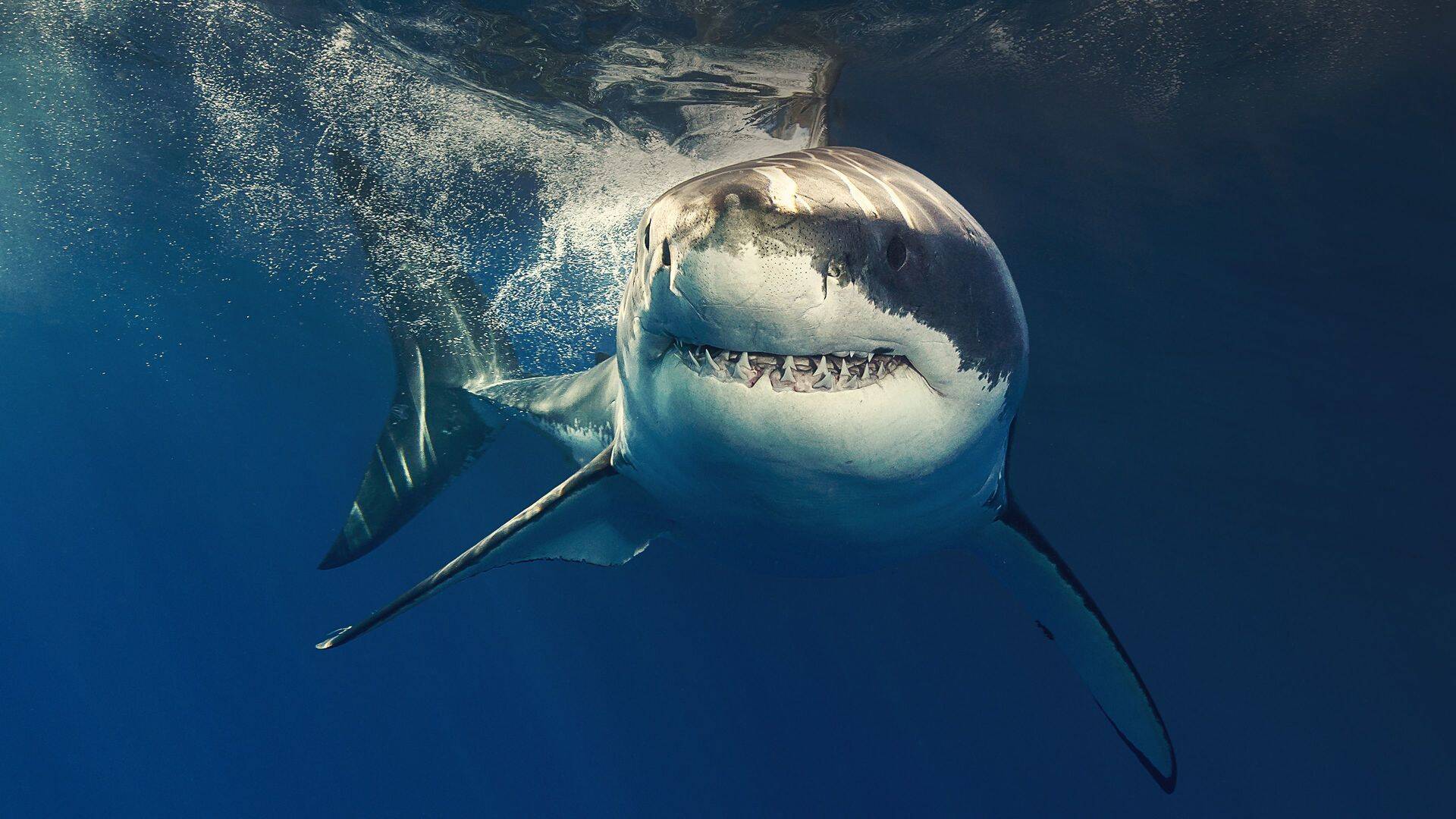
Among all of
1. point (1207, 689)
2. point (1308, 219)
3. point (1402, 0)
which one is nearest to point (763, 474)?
point (1402, 0)

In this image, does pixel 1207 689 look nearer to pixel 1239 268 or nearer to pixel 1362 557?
pixel 1362 557

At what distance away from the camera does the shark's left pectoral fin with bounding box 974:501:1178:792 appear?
3824 mm

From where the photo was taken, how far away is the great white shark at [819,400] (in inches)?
62.1

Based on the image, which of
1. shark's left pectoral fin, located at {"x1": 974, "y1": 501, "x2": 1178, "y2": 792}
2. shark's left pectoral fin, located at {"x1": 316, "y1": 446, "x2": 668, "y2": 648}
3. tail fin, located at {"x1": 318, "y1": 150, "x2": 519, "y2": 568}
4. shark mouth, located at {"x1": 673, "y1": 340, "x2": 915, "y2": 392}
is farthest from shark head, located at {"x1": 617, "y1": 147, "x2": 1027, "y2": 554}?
tail fin, located at {"x1": 318, "y1": 150, "x2": 519, "y2": 568}

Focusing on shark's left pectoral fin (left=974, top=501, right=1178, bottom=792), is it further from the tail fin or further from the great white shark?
the tail fin

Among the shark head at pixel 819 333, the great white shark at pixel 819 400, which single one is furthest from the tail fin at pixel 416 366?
the shark head at pixel 819 333

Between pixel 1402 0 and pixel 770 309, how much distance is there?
6898mm

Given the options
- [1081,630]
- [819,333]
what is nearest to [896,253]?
[819,333]

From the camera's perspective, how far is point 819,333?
5.33 ft

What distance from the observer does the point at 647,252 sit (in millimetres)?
1893

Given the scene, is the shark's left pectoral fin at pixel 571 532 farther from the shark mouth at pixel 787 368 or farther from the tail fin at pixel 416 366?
the tail fin at pixel 416 366

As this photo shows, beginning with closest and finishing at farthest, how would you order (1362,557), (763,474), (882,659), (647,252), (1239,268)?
(647,252), (763,474), (1239,268), (1362,557), (882,659)

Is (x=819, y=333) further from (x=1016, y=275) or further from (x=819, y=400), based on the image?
(x=1016, y=275)

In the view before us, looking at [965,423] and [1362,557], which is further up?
[965,423]
